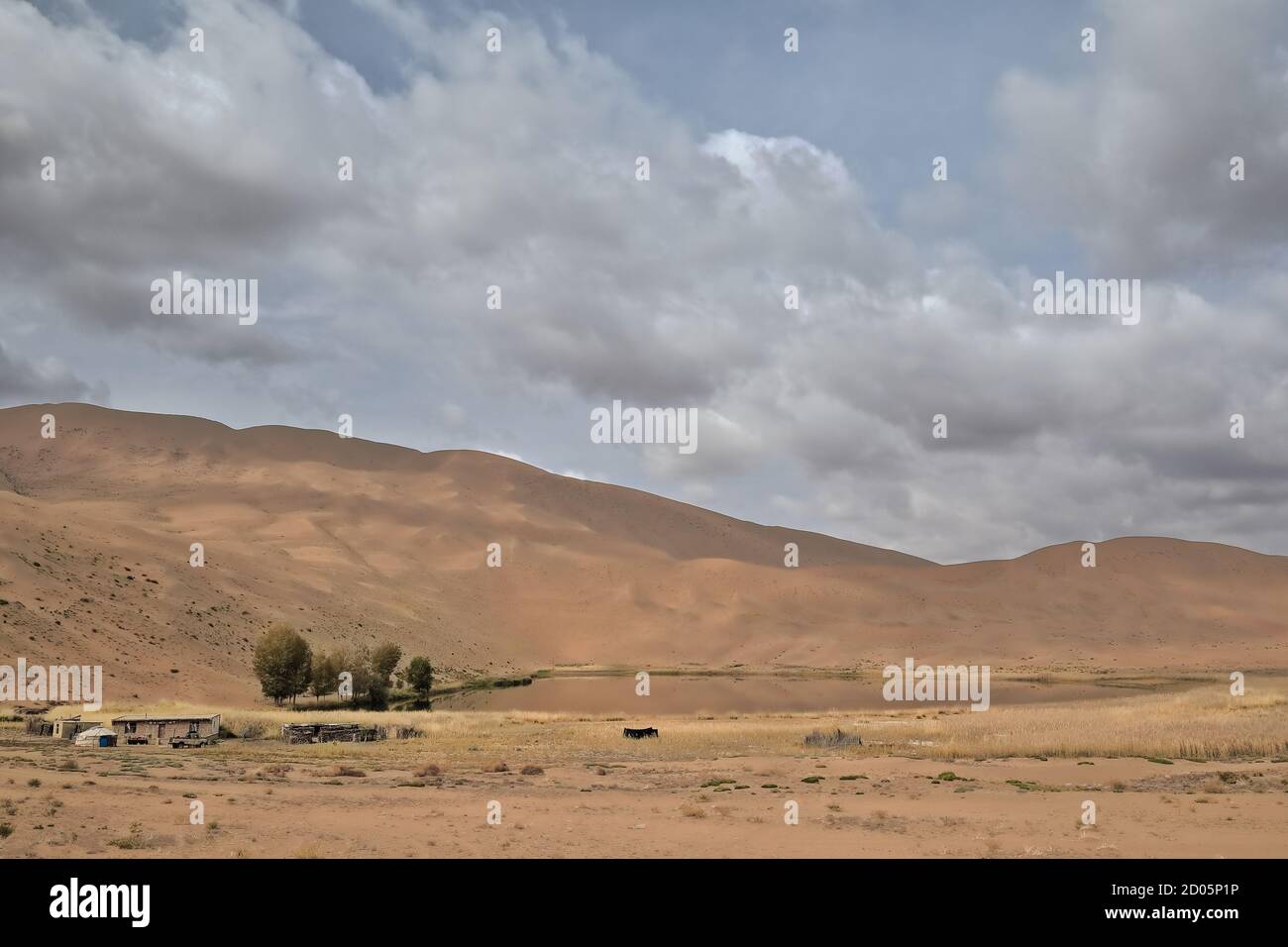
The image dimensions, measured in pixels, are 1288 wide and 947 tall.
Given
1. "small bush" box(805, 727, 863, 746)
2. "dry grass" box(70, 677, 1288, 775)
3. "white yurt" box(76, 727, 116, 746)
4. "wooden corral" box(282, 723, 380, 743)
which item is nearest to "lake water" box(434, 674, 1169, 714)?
"dry grass" box(70, 677, 1288, 775)

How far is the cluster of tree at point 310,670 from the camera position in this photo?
54.8m

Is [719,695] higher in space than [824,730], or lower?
lower

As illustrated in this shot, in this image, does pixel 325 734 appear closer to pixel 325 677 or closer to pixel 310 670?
pixel 310 670

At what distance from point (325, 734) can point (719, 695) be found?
38311 millimetres

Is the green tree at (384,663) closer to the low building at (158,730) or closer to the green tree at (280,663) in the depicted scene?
the green tree at (280,663)

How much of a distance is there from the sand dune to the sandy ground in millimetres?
37952

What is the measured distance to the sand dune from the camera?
66875mm

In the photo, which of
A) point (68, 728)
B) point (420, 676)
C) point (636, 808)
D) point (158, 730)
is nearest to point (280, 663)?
point (420, 676)

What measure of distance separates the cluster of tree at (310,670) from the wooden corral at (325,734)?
20099 mm

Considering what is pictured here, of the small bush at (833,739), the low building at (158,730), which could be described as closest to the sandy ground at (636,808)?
the small bush at (833,739)

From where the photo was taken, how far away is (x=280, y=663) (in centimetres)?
5462

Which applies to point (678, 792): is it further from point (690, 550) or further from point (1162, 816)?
point (690, 550)
